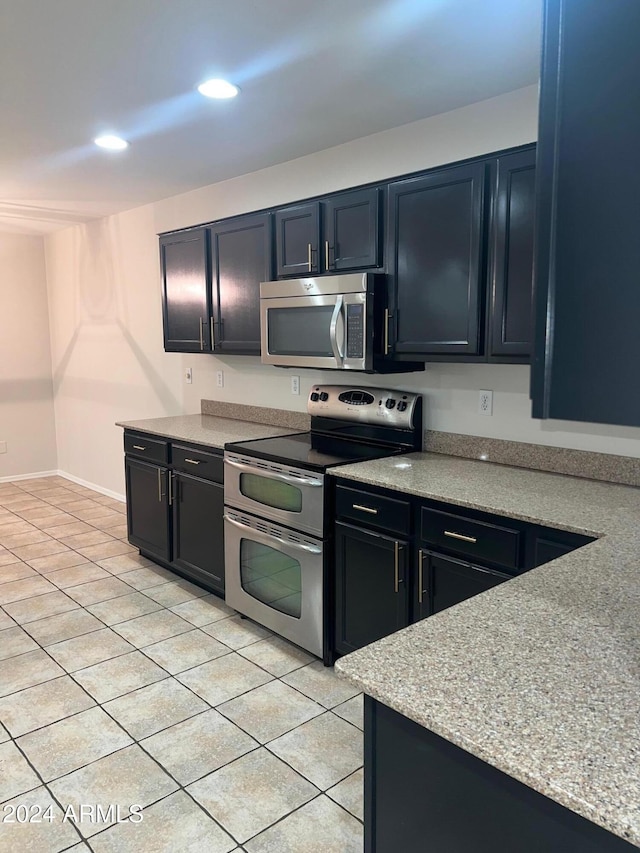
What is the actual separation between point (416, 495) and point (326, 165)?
76.4 inches

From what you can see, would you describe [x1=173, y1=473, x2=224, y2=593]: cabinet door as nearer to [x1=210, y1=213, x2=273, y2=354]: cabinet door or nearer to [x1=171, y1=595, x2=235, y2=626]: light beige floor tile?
[x1=171, y1=595, x2=235, y2=626]: light beige floor tile

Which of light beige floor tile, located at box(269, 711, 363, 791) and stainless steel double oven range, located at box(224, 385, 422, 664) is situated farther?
stainless steel double oven range, located at box(224, 385, 422, 664)

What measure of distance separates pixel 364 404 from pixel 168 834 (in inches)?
76.8

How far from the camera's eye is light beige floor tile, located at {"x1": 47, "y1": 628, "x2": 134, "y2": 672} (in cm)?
284

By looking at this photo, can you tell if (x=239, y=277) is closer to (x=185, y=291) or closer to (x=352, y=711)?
(x=185, y=291)

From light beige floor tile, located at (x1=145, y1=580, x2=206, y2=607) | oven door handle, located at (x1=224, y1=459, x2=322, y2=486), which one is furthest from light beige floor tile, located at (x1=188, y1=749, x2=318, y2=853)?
light beige floor tile, located at (x1=145, y1=580, x2=206, y2=607)

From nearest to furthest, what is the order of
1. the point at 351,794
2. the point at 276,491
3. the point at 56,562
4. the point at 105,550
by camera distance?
the point at 351,794
the point at 276,491
the point at 56,562
the point at 105,550

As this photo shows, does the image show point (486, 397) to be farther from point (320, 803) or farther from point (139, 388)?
point (139, 388)

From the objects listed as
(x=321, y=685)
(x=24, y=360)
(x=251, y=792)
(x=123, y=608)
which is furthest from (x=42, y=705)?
(x=24, y=360)

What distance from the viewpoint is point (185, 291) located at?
3.95 m

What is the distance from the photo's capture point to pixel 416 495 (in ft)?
7.62

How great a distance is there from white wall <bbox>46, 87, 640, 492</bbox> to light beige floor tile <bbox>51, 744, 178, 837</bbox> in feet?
6.00

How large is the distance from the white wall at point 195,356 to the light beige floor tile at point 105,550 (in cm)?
106

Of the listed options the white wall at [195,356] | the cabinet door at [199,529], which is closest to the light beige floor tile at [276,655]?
the cabinet door at [199,529]
